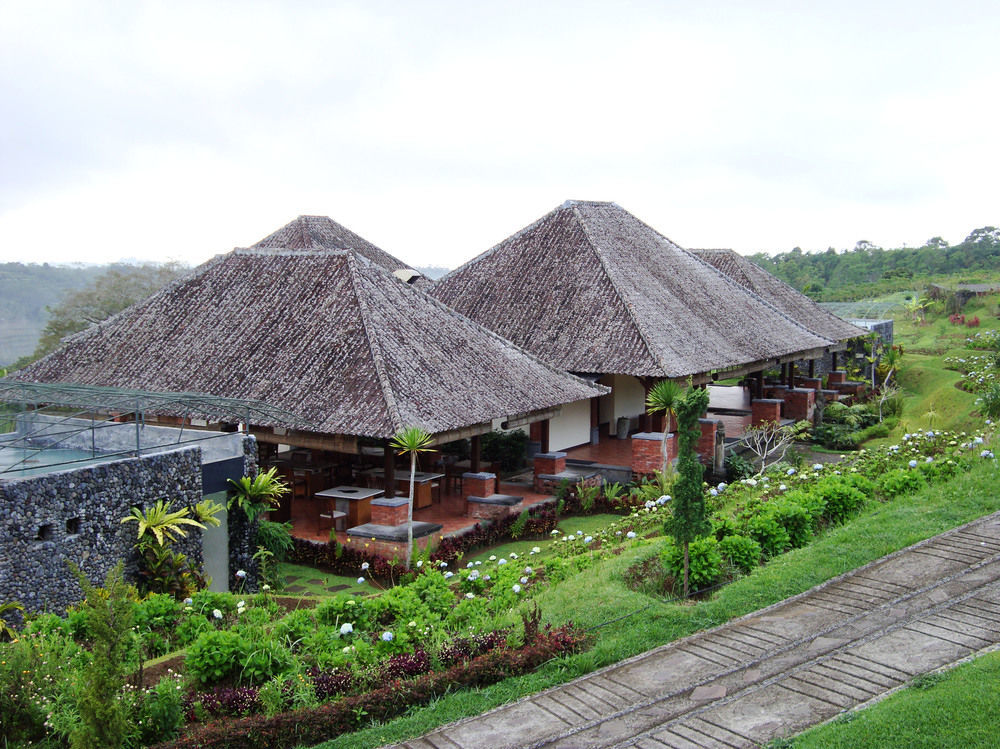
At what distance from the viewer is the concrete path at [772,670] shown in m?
7.00

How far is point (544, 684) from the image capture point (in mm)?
7914

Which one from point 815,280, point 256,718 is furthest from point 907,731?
point 815,280

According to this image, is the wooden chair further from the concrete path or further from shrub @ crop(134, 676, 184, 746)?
shrub @ crop(134, 676, 184, 746)

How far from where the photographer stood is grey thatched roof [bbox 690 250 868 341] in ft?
100

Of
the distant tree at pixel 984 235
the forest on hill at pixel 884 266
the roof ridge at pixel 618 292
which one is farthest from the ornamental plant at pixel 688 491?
the distant tree at pixel 984 235

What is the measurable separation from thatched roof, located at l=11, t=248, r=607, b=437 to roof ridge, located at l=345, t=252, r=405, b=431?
0.09 feet

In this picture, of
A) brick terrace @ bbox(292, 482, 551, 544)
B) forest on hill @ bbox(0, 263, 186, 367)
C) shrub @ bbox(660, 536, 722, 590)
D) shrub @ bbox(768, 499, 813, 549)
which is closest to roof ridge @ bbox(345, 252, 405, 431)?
brick terrace @ bbox(292, 482, 551, 544)

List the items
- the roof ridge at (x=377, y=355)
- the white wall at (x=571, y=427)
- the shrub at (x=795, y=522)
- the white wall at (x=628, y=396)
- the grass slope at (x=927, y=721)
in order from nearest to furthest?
the grass slope at (x=927, y=721), the shrub at (x=795, y=522), the roof ridge at (x=377, y=355), the white wall at (x=571, y=427), the white wall at (x=628, y=396)

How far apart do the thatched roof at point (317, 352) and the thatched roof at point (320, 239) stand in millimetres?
7566

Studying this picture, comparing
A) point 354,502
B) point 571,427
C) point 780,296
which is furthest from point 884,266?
point 354,502

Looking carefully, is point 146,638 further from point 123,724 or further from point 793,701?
point 793,701

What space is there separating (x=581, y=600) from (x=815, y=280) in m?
60.5

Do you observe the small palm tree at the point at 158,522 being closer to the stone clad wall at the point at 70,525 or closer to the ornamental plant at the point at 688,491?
the stone clad wall at the point at 70,525

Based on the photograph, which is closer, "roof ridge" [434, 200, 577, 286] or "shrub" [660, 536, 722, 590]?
"shrub" [660, 536, 722, 590]
